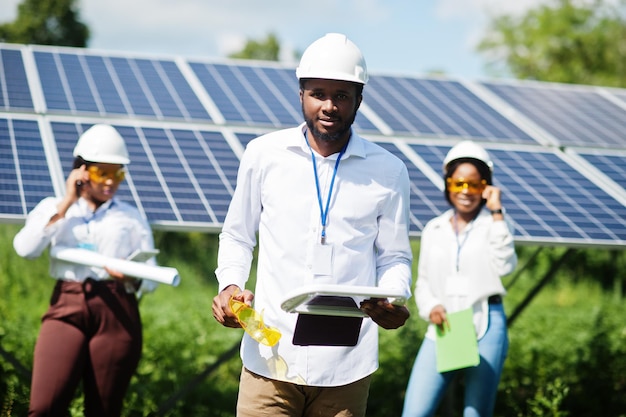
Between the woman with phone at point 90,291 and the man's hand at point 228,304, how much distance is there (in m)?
2.05

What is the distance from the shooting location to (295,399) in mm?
3779

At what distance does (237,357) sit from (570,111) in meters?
4.35

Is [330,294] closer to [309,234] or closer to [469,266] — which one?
[309,234]

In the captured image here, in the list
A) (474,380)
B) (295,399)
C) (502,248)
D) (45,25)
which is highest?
(45,25)

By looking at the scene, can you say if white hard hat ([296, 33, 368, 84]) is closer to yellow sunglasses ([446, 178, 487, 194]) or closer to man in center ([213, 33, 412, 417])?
man in center ([213, 33, 412, 417])

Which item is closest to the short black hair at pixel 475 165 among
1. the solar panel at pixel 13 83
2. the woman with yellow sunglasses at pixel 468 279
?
the woman with yellow sunglasses at pixel 468 279

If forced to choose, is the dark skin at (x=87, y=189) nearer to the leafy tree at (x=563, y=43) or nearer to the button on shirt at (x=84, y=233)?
the button on shirt at (x=84, y=233)

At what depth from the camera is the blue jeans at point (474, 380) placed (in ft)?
18.8

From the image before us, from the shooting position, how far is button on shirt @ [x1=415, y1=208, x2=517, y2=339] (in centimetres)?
578

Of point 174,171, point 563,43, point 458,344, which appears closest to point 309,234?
point 458,344

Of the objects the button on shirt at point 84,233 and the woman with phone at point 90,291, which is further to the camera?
the button on shirt at point 84,233

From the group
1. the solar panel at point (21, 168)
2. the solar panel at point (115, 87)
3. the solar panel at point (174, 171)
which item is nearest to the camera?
the solar panel at point (21, 168)

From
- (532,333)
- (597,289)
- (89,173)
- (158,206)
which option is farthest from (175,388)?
(597,289)

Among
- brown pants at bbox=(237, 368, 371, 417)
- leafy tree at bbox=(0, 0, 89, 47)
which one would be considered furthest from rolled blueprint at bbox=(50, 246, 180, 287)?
leafy tree at bbox=(0, 0, 89, 47)
